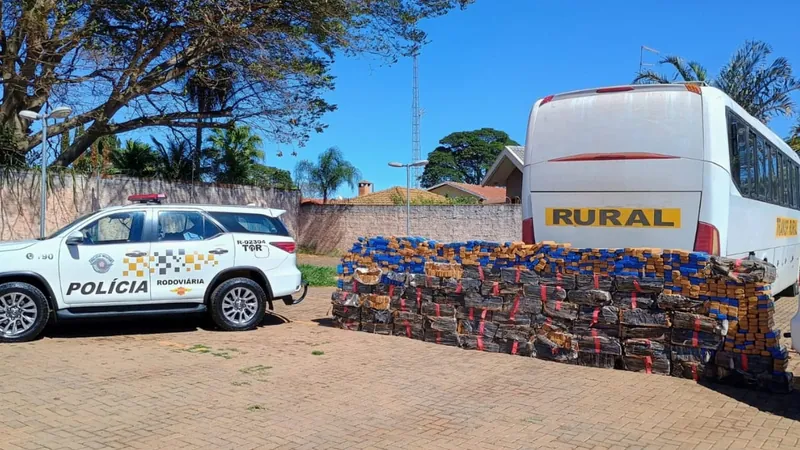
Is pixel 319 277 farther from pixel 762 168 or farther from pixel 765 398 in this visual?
pixel 765 398

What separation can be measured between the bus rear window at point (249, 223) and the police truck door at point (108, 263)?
112 centimetres

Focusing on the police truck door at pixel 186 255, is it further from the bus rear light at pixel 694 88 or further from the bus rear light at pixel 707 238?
the bus rear light at pixel 694 88

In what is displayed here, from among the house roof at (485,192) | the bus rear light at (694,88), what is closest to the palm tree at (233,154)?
the bus rear light at (694,88)

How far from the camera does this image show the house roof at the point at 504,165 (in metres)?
31.5

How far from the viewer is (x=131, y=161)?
839 inches

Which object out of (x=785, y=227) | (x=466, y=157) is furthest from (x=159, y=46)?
(x=466, y=157)

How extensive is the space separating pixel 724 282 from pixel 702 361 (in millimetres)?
850

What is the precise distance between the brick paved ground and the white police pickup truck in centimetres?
58

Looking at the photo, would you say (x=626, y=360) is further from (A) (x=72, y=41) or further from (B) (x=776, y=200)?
(A) (x=72, y=41)

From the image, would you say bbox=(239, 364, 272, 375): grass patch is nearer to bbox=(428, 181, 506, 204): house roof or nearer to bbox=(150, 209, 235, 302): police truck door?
bbox=(150, 209, 235, 302): police truck door

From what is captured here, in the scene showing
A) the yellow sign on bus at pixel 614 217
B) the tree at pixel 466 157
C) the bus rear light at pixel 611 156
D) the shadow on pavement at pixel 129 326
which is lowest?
the shadow on pavement at pixel 129 326

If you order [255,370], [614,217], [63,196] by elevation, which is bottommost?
[255,370]

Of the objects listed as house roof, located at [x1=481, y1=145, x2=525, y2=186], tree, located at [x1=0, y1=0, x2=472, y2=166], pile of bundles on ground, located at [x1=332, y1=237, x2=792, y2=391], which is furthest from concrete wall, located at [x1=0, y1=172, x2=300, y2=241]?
house roof, located at [x1=481, y1=145, x2=525, y2=186]

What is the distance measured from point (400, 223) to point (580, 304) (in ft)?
58.3
